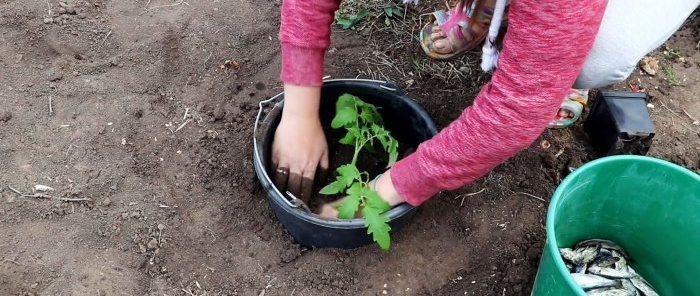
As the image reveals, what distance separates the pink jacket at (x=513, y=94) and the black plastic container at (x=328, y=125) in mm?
148

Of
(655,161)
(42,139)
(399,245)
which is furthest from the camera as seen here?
(42,139)

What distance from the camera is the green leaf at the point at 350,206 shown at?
1.39 metres

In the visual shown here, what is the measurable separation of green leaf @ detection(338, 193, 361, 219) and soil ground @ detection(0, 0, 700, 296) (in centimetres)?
20

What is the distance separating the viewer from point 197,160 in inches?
67.7

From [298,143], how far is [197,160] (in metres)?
0.33

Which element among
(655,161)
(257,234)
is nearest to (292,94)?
(257,234)

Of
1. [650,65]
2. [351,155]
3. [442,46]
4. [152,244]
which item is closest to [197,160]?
[152,244]

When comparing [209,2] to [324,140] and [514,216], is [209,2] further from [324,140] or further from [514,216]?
[514,216]

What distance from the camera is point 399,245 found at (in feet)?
5.28

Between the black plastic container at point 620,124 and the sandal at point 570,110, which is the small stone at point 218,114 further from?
the black plastic container at point 620,124

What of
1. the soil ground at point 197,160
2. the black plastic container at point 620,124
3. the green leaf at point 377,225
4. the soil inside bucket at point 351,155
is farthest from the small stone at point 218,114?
the black plastic container at point 620,124

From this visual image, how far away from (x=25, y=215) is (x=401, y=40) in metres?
1.16

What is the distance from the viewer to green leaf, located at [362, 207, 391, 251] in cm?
134

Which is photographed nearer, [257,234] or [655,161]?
[655,161]
